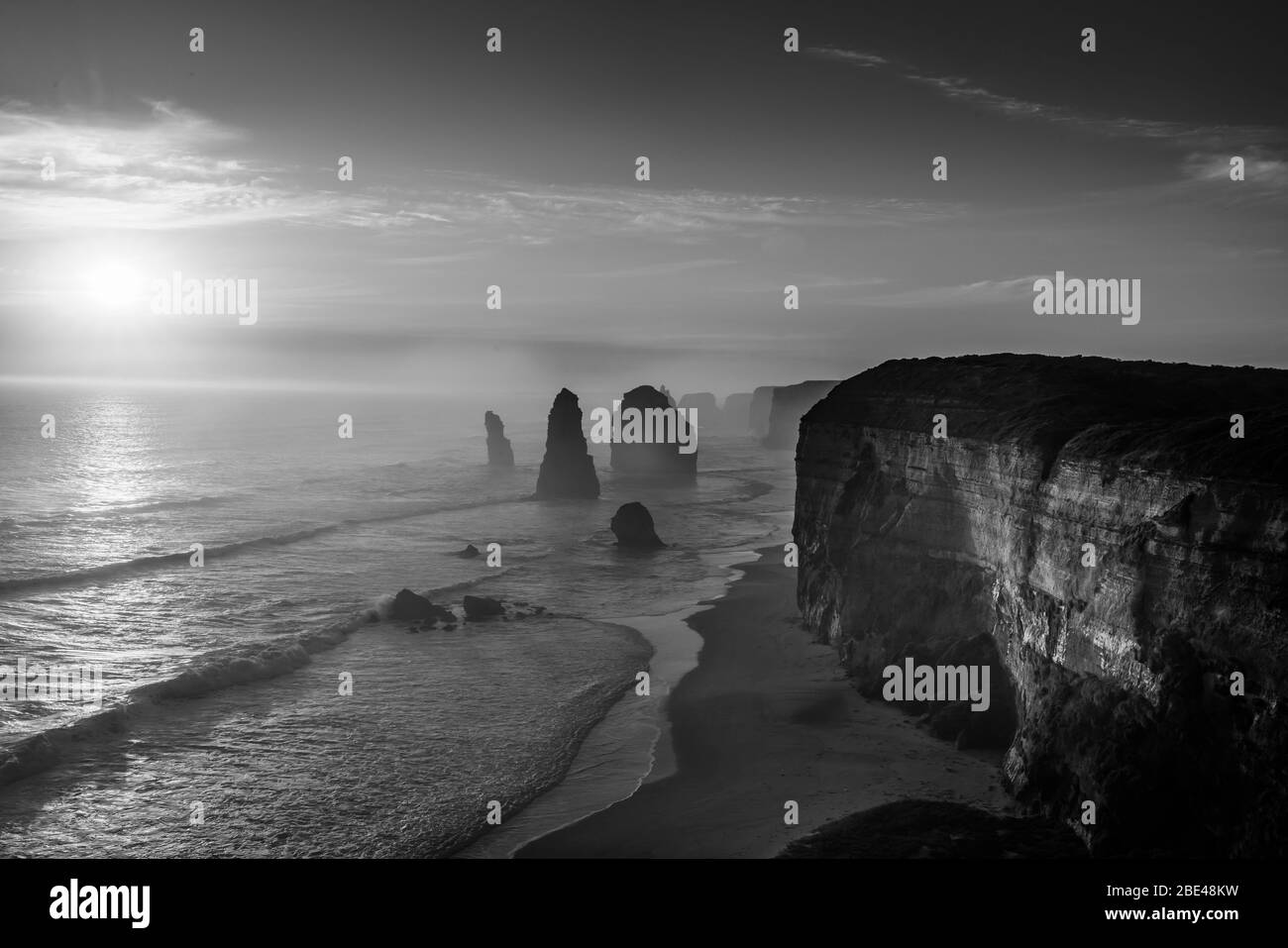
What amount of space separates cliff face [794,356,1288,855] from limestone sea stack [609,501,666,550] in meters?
29.3

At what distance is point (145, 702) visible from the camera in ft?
102

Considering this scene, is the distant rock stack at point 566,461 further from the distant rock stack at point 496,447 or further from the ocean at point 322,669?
the distant rock stack at point 496,447

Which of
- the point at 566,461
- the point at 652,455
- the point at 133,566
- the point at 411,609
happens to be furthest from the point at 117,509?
the point at 652,455

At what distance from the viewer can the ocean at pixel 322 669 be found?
75.4 feet

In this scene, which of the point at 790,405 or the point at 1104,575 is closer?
the point at 1104,575

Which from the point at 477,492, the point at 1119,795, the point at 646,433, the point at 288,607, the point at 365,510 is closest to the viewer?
the point at 1119,795

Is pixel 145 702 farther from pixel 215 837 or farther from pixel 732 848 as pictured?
pixel 732 848

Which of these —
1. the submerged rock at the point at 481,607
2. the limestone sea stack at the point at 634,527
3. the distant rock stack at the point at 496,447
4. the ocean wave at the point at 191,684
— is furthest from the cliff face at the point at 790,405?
the ocean wave at the point at 191,684

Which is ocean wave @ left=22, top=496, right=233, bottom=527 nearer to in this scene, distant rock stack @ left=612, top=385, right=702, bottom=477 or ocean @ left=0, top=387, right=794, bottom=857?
ocean @ left=0, top=387, right=794, bottom=857

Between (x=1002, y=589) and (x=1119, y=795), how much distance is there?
9.06 m

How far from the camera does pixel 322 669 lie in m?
35.6

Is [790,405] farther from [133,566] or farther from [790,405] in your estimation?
[133,566]

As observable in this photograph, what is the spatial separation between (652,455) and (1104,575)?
10214 cm

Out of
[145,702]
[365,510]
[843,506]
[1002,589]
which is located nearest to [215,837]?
[145,702]
